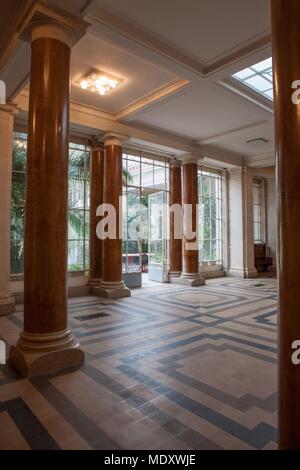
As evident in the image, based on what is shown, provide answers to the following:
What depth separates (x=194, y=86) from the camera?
6055 mm

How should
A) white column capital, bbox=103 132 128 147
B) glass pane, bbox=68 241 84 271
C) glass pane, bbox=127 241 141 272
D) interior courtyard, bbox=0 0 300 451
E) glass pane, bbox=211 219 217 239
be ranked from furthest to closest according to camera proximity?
glass pane, bbox=211 219 217 239, glass pane, bbox=127 241 141 272, glass pane, bbox=68 241 84 271, white column capital, bbox=103 132 128 147, interior courtyard, bbox=0 0 300 451

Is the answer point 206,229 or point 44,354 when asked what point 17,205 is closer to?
point 44,354

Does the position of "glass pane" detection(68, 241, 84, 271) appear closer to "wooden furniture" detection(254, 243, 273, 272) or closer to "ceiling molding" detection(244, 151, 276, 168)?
"ceiling molding" detection(244, 151, 276, 168)

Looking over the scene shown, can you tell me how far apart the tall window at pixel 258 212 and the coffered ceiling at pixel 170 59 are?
7116 millimetres

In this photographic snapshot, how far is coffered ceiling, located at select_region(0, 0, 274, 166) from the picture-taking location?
13.8ft

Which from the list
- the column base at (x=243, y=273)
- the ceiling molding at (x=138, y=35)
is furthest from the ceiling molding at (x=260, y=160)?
the ceiling molding at (x=138, y=35)

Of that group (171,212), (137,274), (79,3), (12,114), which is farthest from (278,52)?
(171,212)

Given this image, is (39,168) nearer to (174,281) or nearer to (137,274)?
(137,274)

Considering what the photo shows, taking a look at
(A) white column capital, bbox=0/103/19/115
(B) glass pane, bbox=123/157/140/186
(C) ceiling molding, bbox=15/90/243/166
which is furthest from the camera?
(B) glass pane, bbox=123/157/140/186

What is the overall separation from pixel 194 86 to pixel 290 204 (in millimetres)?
5098

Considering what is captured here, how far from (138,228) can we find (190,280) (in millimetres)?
2361

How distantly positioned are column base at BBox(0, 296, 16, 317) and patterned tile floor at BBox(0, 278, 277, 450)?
416 millimetres

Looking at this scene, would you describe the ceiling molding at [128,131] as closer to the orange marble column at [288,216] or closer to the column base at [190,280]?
the column base at [190,280]

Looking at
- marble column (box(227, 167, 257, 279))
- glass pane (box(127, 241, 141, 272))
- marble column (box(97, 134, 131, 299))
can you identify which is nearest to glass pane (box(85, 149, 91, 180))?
marble column (box(97, 134, 131, 299))
